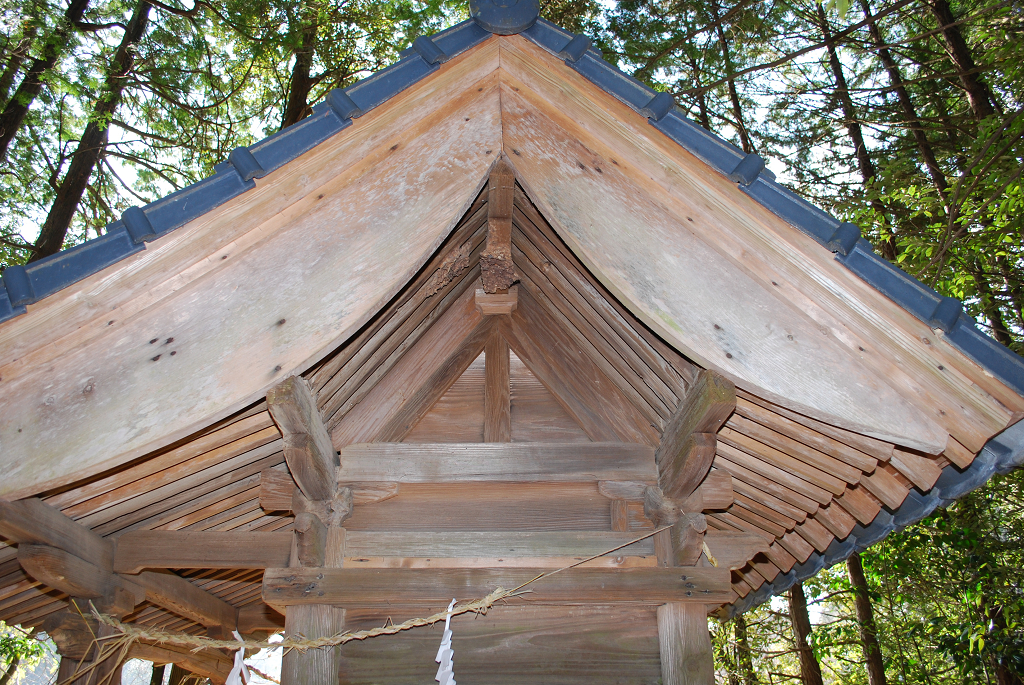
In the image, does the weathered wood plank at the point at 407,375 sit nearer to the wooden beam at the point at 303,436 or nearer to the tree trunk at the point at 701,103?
the wooden beam at the point at 303,436

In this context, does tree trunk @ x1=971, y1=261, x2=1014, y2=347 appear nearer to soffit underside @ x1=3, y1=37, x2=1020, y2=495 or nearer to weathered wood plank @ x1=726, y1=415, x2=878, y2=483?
weathered wood plank @ x1=726, y1=415, x2=878, y2=483

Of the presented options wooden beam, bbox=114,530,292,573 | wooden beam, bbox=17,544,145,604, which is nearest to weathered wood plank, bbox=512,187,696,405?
wooden beam, bbox=114,530,292,573

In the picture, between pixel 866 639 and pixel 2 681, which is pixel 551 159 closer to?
pixel 866 639

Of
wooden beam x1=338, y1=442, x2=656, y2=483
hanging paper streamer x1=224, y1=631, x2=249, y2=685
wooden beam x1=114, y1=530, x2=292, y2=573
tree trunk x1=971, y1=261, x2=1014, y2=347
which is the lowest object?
hanging paper streamer x1=224, y1=631, x2=249, y2=685

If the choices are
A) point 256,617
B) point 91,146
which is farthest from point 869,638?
point 91,146

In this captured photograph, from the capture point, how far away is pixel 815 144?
11320 mm

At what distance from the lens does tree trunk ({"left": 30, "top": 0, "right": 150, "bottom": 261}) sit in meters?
7.61

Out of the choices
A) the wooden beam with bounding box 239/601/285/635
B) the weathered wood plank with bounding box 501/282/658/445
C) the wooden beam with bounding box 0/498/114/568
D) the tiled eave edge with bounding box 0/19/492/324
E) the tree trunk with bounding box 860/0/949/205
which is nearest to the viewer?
the tiled eave edge with bounding box 0/19/492/324

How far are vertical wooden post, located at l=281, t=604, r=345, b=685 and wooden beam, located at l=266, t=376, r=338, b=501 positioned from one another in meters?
0.52

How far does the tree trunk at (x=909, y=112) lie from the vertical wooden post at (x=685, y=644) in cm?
768

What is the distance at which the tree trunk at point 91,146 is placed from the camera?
761 centimetres

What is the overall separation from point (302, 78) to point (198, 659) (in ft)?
21.5

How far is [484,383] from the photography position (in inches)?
159

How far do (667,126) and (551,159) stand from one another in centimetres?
44
